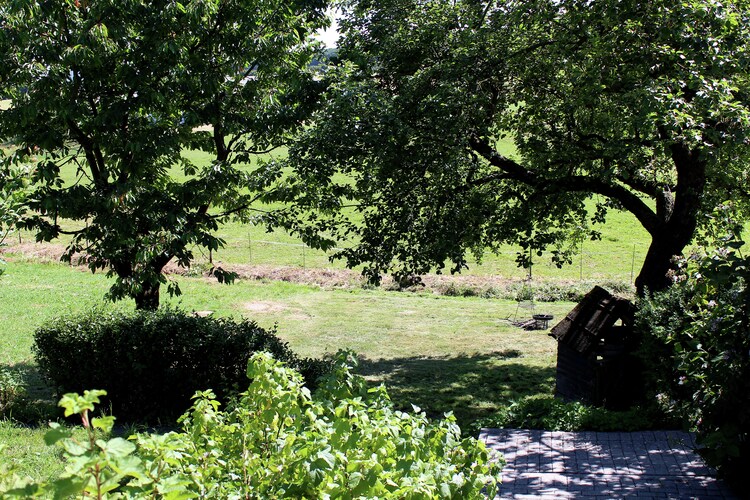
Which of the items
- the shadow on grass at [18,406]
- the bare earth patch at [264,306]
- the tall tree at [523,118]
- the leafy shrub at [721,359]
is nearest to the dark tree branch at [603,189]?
the tall tree at [523,118]

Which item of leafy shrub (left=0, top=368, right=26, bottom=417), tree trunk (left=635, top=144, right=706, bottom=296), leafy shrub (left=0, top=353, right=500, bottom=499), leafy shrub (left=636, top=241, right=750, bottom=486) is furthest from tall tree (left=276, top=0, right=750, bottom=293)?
leafy shrub (left=0, top=353, right=500, bottom=499)

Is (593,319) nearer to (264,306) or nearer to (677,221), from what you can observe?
(677,221)

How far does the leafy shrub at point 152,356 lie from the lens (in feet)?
34.3

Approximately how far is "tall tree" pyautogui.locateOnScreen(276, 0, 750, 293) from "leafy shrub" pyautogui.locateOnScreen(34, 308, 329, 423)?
303 centimetres

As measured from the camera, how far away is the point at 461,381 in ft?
47.2

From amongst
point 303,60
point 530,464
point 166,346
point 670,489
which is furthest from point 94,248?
point 670,489

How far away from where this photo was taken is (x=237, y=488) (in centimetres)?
325

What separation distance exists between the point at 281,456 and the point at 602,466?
18.7ft

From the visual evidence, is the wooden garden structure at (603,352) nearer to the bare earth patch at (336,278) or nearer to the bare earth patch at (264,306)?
the bare earth patch at (264,306)

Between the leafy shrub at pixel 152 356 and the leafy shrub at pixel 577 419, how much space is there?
9.26 ft

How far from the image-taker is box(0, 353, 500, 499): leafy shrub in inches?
89.2

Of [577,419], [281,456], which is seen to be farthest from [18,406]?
[281,456]

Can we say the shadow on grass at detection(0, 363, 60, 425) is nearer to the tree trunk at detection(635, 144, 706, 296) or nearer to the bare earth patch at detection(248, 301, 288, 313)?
the tree trunk at detection(635, 144, 706, 296)

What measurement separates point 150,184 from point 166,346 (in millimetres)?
3314
